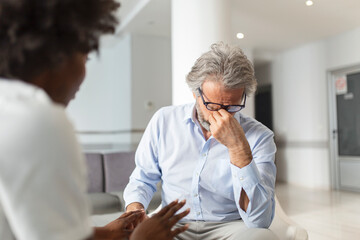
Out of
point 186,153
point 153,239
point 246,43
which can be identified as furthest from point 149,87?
point 153,239

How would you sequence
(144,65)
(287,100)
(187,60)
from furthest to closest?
(287,100) < (144,65) < (187,60)

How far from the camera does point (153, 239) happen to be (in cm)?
Result: 86

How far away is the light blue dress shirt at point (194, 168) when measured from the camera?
1451mm

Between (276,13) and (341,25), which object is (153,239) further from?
(341,25)

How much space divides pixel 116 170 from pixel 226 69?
2808 millimetres

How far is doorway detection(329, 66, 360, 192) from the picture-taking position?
19.5 feet

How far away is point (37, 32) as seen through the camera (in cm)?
57

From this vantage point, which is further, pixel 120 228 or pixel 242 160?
pixel 242 160

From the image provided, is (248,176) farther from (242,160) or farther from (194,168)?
(194,168)

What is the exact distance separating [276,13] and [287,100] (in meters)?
2.54

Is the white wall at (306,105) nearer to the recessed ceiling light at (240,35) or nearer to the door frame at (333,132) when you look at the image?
the door frame at (333,132)

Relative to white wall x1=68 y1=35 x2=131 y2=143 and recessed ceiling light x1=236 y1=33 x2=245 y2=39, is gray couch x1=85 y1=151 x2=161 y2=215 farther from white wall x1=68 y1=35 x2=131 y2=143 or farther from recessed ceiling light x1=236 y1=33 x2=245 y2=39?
recessed ceiling light x1=236 y1=33 x2=245 y2=39

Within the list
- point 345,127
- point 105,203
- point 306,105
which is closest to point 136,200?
point 105,203

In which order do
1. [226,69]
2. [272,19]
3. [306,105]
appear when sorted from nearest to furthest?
1. [226,69]
2. [272,19]
3. [306,105]
